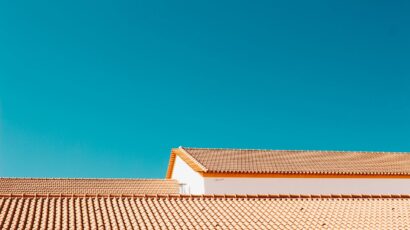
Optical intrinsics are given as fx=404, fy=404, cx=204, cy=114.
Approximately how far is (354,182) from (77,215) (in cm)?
1455

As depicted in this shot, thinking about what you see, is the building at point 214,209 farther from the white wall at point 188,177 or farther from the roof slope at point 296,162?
the roof slope at point 296,162

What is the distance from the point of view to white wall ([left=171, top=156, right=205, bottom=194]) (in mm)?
19028

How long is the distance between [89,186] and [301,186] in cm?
1068

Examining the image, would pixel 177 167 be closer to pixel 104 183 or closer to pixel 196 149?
pixel 196 149

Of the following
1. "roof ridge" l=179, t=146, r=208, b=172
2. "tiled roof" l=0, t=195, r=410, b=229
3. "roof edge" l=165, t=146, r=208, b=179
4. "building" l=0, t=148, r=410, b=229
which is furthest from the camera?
"roof edge" l=165, t=146, r=208, b=179

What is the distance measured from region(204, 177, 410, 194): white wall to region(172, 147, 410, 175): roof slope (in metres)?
0.41

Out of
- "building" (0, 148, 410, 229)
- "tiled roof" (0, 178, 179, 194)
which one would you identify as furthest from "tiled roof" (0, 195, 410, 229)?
"tiled roof" (0, 178, 179, 194)

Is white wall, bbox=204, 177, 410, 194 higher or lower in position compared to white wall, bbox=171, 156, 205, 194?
lower

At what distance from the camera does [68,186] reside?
20.7m

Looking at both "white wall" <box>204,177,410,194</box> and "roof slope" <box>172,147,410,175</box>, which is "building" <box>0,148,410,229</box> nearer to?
"white wall" <box>204,177,410,194</box>

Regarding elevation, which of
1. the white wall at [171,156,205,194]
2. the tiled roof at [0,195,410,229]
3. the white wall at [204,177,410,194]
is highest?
the white wall at [171,156,205,194]

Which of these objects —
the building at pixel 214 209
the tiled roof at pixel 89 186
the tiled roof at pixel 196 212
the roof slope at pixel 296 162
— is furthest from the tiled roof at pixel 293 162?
the tiled roof at pixel 196 212

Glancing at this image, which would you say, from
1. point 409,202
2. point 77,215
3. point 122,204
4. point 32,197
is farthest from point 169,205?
point 409,202

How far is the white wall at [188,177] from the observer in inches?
749
